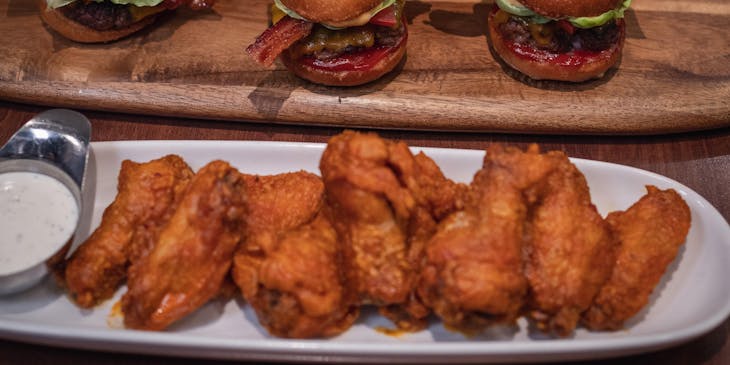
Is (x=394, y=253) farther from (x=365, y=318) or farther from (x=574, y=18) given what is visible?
(x=574, y=18)

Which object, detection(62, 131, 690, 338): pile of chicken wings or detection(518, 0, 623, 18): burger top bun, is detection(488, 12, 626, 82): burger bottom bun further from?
detection(62, 131, 690, 338): pile of chicken wings

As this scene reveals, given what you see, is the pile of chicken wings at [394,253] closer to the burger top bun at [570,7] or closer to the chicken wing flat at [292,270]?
the chicken wing flat at [292,270]

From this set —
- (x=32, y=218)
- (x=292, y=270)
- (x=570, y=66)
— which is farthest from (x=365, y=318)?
(x=570, y=66)

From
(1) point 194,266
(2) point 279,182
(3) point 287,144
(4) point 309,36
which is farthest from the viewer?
(4) point 309,36

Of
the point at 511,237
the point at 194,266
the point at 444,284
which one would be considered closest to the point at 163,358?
the point at 194,266

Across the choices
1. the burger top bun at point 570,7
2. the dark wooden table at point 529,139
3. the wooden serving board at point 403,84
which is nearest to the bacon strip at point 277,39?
the wooden serving board at point 403,84

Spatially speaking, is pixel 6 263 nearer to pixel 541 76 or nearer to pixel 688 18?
pixel 541 76
